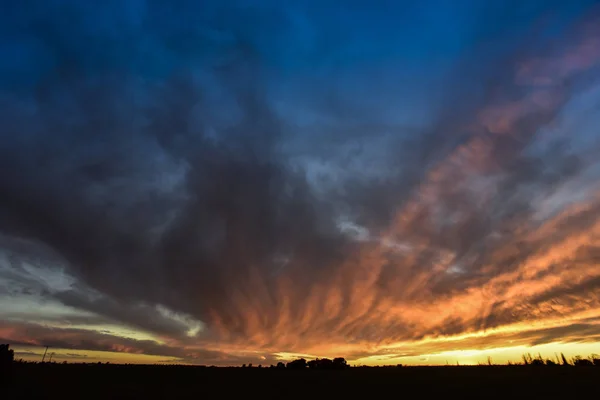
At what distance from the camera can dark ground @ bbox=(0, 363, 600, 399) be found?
116 ft

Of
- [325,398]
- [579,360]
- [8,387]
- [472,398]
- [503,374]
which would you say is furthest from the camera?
[579,360]

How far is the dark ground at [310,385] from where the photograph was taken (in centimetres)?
3528

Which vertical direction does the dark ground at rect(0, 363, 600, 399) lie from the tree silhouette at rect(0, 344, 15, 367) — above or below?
below

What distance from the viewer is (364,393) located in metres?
36.6

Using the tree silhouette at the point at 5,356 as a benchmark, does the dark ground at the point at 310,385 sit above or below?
below

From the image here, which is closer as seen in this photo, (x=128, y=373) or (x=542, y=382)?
(x=542, y=382)

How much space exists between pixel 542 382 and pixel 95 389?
153ft

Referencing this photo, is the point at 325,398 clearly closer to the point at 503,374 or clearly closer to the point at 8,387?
the point at 503,374

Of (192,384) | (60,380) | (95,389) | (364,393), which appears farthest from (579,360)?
(60,380)

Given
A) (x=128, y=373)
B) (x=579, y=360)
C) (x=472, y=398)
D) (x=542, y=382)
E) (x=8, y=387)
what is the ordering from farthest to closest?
1. (x=579, y=360)
2. (x=128, y=373)
3. (x=8, y=387)
4. (x=542, y=382)
5. (x=472, y=398)

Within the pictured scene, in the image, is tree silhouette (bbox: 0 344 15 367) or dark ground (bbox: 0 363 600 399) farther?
tree silhouette (bbox: 0 344 15 367)

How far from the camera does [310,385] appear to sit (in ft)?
137

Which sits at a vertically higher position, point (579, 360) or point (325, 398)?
point (579, 360)

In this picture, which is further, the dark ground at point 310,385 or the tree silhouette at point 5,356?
the tree silhouette at point 5,356
